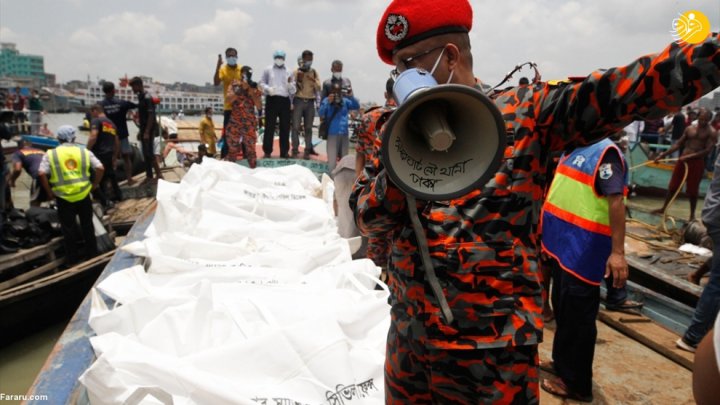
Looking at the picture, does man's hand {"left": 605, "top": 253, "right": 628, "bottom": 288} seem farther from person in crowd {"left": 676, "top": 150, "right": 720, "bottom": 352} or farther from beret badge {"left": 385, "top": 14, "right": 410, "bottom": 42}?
beret badge {"left": 385, "top": 14, "right": 410, "bottom": 42}

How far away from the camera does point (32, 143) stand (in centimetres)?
1608

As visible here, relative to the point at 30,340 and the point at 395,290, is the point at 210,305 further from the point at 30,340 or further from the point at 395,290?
the point at 30,340

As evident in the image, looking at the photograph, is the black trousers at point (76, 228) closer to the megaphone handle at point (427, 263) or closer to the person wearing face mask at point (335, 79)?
the person wearing face mask at point (335, 79)

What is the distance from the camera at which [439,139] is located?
1016 mm

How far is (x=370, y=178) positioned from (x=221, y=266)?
2074mm

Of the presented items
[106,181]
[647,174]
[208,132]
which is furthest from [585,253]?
[647,174]

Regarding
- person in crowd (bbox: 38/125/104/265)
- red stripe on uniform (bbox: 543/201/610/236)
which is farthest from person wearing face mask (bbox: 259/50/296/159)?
red stripe on uniform (bbox: 543/201/610/236)

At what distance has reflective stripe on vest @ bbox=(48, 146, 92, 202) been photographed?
5.63m

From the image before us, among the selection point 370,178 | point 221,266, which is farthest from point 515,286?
point 221,266

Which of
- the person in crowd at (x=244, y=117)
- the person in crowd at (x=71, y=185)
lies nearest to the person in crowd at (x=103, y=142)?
the person in crowd at (x=71, y=185)

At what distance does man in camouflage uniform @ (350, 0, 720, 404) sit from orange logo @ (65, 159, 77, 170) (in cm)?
567

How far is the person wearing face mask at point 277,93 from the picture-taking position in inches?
303

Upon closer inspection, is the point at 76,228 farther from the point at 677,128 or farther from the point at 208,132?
the point at 677,128

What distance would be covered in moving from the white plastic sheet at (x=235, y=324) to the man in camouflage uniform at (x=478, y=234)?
0.92m
